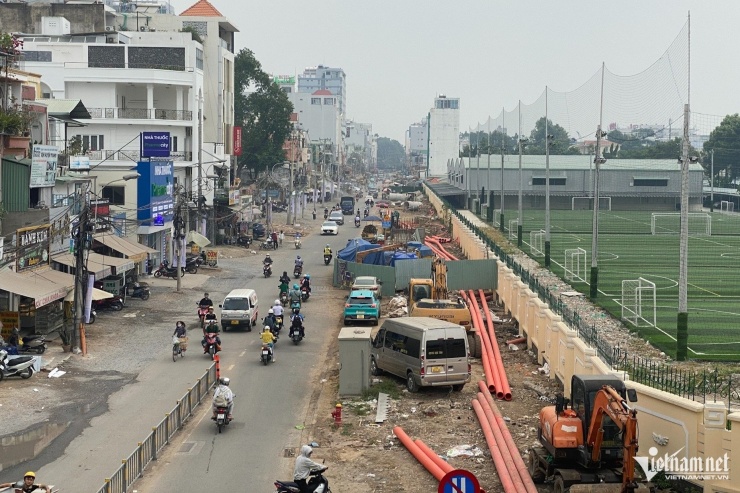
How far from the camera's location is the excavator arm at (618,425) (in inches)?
593

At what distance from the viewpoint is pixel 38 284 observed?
33.1 m

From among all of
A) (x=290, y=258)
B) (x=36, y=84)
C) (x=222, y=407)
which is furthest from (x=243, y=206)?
(x=222, y=407)

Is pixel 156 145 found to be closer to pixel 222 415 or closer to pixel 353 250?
pixel 353 250

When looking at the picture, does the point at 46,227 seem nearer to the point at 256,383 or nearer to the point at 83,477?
the point at 256,383

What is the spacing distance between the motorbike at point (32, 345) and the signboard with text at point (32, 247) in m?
3.06

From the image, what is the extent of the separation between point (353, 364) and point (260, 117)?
87.7 meters

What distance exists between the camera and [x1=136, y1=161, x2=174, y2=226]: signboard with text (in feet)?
168

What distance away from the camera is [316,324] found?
3875 cm

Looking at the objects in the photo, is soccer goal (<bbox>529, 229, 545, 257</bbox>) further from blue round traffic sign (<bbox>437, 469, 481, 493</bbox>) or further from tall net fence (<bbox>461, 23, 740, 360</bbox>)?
blue round traffic sign (<bbox>437, 469, 481, 493</bbox>)

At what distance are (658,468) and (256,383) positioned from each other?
13.4 meters

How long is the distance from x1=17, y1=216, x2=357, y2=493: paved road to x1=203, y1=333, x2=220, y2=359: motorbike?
38 centimetres

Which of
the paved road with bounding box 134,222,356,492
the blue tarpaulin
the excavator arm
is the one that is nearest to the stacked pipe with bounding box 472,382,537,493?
the excavator arm

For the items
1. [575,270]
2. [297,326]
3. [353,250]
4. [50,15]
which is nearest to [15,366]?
[297,326]

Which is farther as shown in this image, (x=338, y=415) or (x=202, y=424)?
(x=202, y=424)
